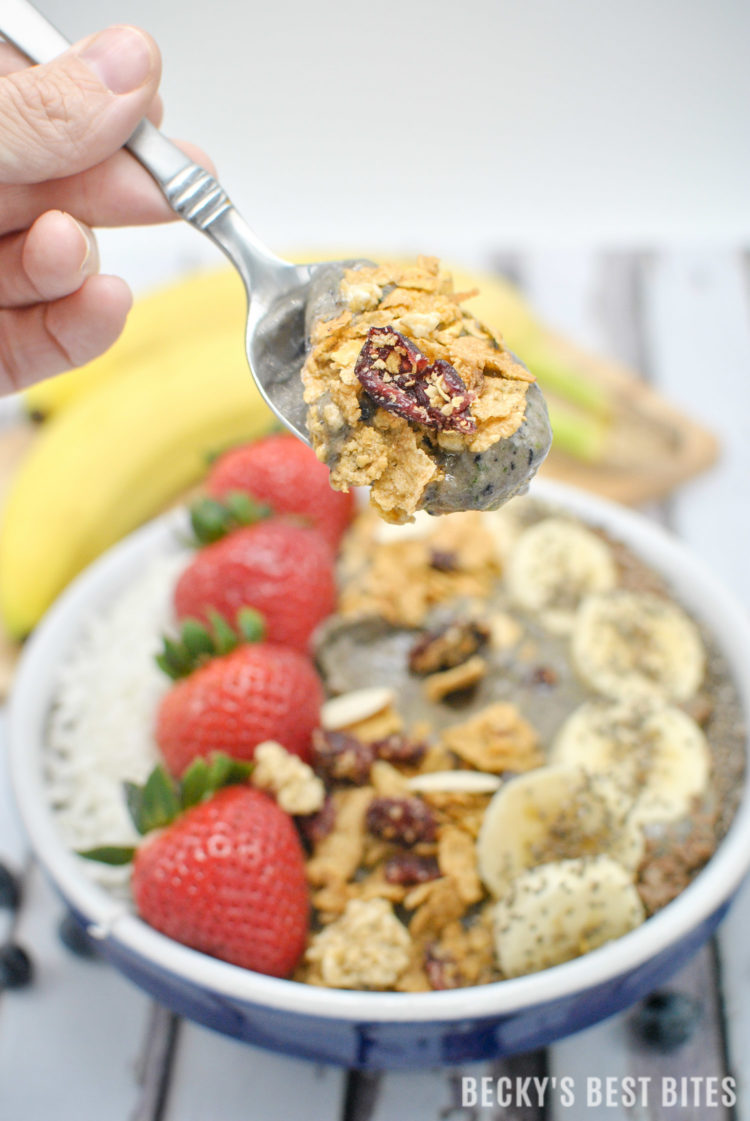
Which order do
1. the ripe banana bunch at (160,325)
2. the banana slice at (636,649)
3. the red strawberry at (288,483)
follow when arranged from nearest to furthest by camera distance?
the banana slice at (636,649) → the red strawberry at (288,483) → the ripe banana bunch at (160,325)

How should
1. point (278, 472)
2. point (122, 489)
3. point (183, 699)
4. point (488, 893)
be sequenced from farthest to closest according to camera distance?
point (122, 489), point (278, 472), point (183, 699), point (488, 893)

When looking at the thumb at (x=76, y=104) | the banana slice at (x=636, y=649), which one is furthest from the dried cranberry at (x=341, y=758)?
the thumb at (x=76, y=104)

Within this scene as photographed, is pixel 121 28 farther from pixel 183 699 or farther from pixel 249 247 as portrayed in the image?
pixel 183 699

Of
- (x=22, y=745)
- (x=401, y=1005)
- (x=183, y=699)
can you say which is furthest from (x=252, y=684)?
(x=401, y=1005)

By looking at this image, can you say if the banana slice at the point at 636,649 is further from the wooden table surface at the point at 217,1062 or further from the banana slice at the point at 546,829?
the wooden table surface at the point at 217,1062

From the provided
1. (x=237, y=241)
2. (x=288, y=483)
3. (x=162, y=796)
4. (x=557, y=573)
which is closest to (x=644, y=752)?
(x=557, y=573)

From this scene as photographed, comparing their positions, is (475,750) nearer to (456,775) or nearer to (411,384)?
(456,775)

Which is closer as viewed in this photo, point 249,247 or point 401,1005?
point 401,1005

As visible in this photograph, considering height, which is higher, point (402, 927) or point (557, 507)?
point (402, 927)
